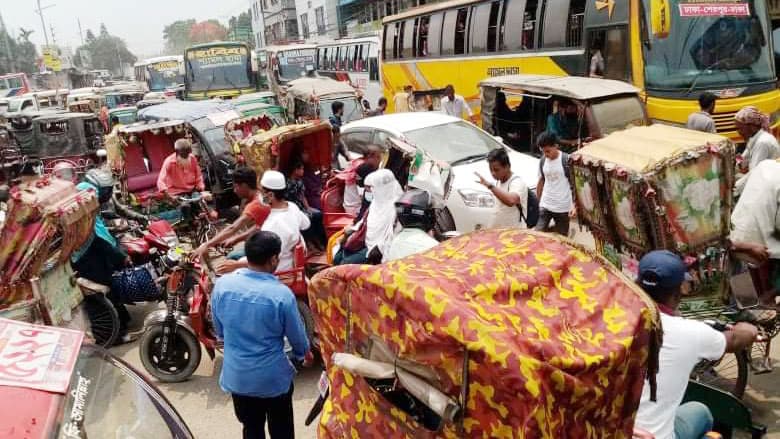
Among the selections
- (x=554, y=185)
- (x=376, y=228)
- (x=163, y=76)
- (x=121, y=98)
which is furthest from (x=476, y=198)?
(x=163, y=76)

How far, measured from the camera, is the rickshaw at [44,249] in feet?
14.6

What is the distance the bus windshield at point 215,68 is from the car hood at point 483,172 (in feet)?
50.5

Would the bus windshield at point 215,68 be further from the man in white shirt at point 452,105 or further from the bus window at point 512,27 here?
the bus window at point 512,27

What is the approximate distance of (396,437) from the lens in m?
2.08

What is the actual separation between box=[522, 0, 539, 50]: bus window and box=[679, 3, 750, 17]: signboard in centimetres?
341

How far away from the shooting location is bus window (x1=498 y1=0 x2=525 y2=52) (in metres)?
12.3

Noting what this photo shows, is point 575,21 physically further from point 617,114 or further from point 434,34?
point 434,34

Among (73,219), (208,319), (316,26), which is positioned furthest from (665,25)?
(316,26)

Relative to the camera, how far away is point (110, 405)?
8.23 ft

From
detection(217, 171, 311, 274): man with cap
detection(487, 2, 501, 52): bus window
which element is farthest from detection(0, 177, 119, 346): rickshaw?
detection(487, 2, 501, 52): bus window

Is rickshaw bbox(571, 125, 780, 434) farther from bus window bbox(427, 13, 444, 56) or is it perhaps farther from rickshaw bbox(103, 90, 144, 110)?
rickshaw bbox(103, 90, 144, 110)

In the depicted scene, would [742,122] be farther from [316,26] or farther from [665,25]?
[316,26]

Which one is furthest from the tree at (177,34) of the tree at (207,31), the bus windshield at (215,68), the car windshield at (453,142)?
the car windshield at (453,142)

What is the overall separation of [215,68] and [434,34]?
9145 mm
